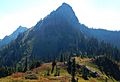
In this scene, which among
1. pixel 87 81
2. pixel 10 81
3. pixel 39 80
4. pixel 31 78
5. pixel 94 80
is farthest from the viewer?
pixel 94 80

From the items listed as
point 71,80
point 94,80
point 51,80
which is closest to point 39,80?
point 51,80

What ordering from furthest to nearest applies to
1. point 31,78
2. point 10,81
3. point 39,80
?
1. point 31,78
2. point 39,80
3. point 10,81

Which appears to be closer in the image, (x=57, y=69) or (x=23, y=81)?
(x=23, y=81)

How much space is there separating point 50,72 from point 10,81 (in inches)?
1977

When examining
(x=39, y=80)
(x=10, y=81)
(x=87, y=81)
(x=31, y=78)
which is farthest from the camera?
(x=87, y=81)

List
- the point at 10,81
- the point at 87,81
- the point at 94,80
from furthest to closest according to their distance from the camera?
1. the point at 94,80
2. the point at 87,81
3. the point at 10,81

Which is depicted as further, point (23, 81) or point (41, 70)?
point (41, 70)

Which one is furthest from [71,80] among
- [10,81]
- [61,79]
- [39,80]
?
[10,81]

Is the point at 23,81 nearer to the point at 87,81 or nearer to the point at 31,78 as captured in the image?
the point at 31,78

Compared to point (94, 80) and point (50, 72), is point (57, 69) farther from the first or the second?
point (94, 80)

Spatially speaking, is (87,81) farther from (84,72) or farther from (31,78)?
(31,78)

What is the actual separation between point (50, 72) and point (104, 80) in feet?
122

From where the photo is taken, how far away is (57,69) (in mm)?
194000

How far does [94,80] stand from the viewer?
18700 cm
